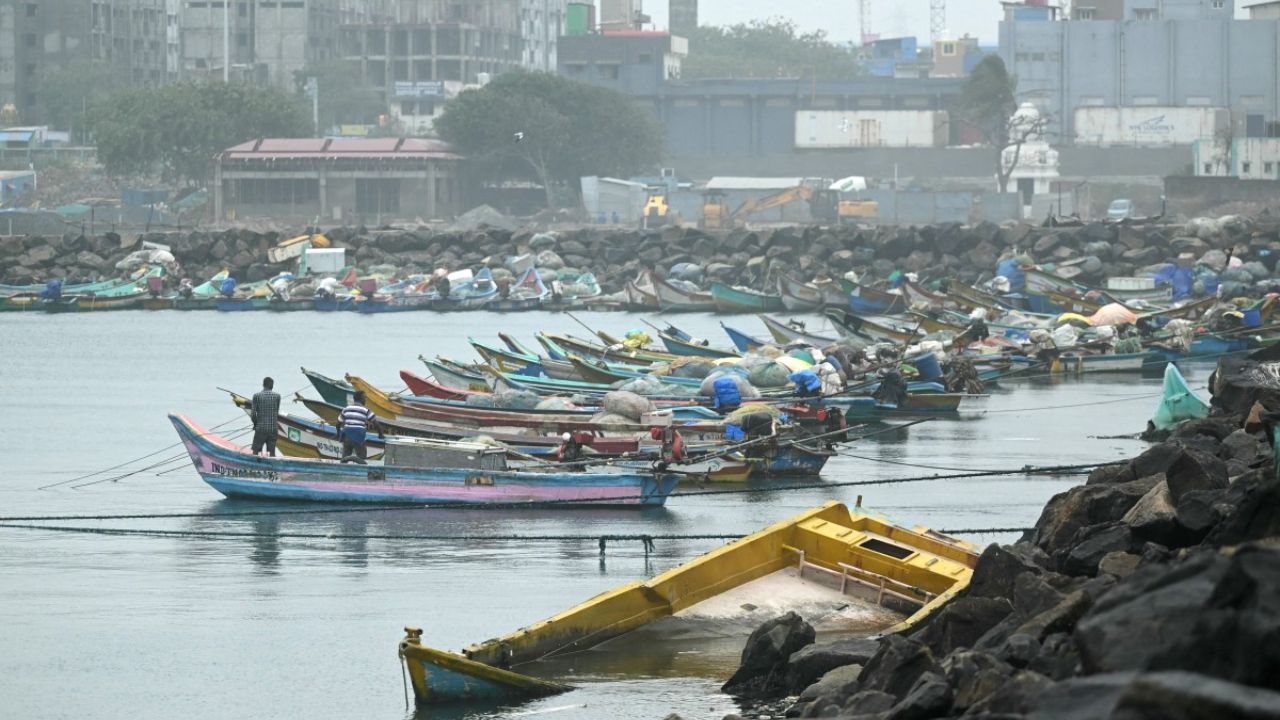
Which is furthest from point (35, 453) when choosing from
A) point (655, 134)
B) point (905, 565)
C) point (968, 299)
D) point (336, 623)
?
point (655, 134)

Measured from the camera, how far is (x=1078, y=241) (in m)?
69.7

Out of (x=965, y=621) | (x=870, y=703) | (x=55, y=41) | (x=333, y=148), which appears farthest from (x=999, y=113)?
(x=870, y=703)

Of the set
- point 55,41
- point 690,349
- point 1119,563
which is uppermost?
point 55,41

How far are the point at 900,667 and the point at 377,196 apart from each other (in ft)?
282

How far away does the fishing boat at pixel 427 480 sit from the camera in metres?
23.6

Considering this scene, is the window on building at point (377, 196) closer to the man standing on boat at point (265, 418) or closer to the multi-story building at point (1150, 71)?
the multi-story building at point (1150, 71)

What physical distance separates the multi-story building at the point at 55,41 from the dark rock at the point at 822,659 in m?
119

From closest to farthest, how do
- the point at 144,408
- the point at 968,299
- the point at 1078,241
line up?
the point at 144,408
the point at 968,299
the point at 1078,241

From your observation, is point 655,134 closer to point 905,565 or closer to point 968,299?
point 968,299

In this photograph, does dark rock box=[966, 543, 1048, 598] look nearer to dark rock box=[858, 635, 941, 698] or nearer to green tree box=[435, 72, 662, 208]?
dark rock box=[858, 635, 941, 698]

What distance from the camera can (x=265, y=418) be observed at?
82.3ft

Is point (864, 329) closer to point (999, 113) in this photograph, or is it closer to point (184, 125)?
point (999, 113)

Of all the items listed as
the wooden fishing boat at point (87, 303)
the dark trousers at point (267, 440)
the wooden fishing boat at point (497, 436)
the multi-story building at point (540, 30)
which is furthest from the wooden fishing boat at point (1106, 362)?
the multi-story building at point (540, 30)

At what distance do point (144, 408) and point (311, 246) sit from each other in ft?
118
